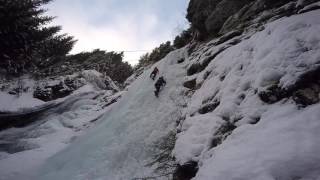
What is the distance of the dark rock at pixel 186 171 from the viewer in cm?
581

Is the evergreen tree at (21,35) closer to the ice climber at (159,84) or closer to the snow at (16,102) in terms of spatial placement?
the snow at (16,102)

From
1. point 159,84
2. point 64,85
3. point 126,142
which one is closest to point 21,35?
point 64,85

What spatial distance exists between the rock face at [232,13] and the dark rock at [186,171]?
531 cm

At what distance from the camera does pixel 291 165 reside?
11.8 feet

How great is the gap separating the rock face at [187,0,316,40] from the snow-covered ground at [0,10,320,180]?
150 centimetres

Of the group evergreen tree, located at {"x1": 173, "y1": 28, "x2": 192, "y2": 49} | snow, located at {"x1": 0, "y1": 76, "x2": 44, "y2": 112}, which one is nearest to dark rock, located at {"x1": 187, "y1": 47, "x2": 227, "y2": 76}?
evergreen tree, located at {"x1": 173, "y1": 28, "x2": 192, "y2": 49}

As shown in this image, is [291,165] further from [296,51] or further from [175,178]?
[175,178]

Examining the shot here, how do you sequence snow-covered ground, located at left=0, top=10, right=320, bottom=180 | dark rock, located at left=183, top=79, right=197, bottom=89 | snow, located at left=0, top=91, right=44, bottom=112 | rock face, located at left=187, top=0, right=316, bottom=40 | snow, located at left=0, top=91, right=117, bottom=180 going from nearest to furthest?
snow-covered ground, located at left=0, top=10, right=320, bottom=180
rock face, located at left=187, top=0, right=316, bottom=40
dark rock, located at left=183, top=79, right=197, bottom=89
snow, located at left=0, top=91, right=117, bottom=180
snow, located at left=0, top=91, right=44, bottom=112

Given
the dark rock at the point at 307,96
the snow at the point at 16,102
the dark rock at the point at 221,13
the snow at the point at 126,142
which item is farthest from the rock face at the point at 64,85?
the dark rock at the point at 307,96

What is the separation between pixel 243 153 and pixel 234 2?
10158 mm

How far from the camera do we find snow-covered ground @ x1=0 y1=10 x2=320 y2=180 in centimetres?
395

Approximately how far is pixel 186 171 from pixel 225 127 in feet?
4.10

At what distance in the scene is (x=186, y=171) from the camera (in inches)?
241

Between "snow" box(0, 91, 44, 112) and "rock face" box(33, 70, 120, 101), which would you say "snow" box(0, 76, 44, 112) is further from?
"rock face" box(33, 70, 120, 101)
